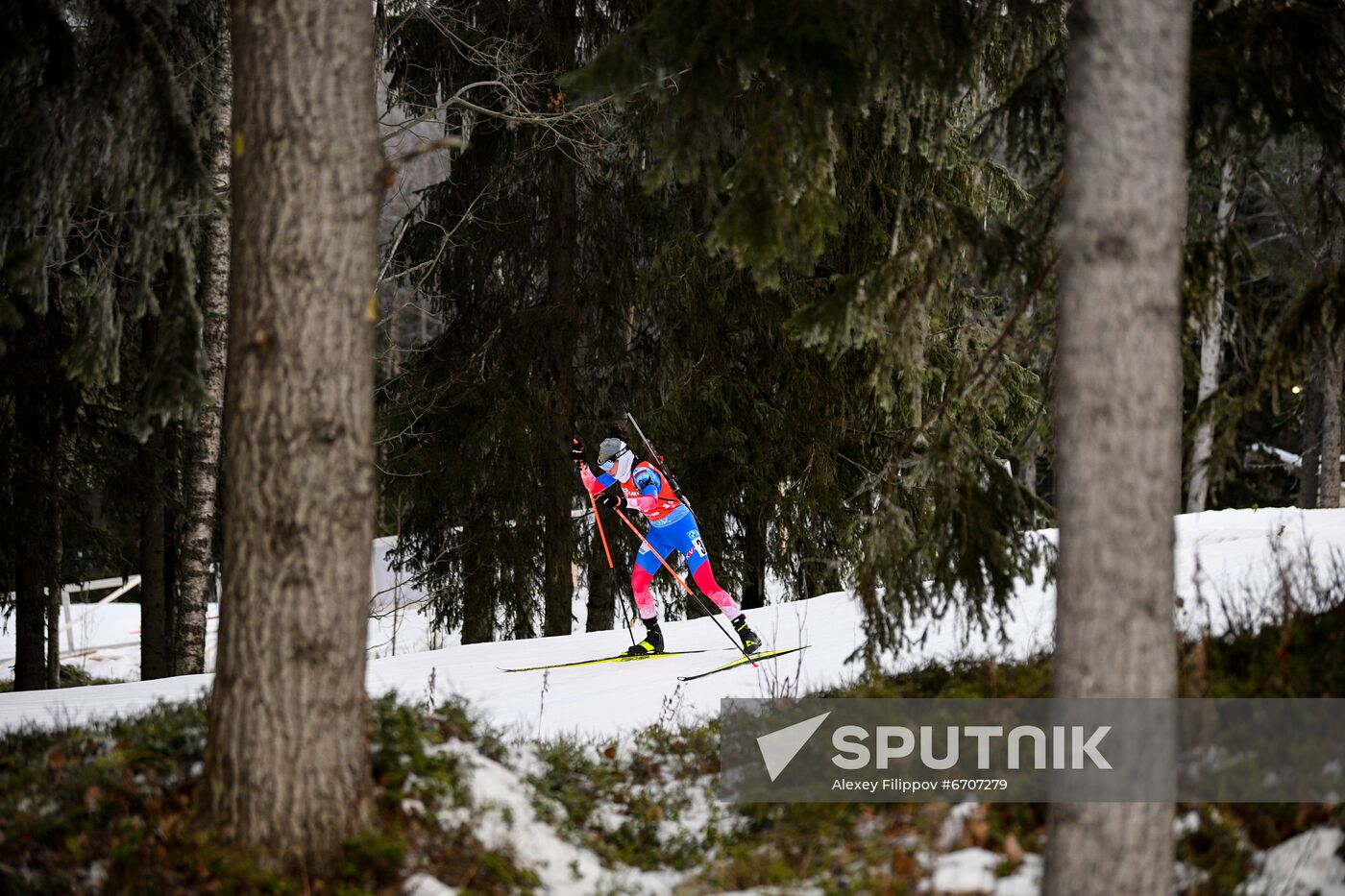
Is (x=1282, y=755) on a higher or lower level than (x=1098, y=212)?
lower

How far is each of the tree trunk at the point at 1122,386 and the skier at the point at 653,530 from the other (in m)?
5.95

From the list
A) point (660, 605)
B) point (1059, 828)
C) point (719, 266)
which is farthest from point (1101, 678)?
point (660, 605)

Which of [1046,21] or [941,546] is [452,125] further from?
[941,546]

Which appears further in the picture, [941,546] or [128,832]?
[941,546]

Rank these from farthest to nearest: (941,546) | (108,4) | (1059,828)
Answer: (941,546) → (108,4) → (1059,828)

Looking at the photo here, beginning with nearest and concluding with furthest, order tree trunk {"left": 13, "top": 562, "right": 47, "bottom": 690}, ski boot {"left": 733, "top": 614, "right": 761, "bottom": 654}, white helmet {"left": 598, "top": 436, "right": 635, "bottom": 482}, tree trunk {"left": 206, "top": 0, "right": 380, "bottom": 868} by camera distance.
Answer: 1. tree trunk {"left": 206, "top": 0, "right": 380, "bottom": 868}
2. ski boot {"left": 733, "top": 614, "right": 761, "bottom": 654}
3. white helmet {"left": 598, "top": 436, "right": 635, "bottom": 482}
4. tree trunk {"left": 13, "top": 562, "right": 47, "bottom": 690}

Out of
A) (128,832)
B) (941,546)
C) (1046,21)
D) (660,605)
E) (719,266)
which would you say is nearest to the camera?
(128,832)

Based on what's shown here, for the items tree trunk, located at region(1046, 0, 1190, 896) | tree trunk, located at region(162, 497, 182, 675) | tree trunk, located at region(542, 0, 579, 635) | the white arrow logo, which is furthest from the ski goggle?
tree trunk, located at region(1046, 0, 1190, 896)

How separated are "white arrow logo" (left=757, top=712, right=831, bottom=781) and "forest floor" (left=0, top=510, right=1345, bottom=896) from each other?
31cm

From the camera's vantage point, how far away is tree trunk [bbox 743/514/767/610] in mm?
13477

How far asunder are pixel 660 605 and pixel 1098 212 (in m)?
14.3

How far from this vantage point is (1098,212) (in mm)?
3820

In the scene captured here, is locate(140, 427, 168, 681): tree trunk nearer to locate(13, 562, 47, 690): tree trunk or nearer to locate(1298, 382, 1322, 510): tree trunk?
locate(13, 562, 47, 690): tree trunk

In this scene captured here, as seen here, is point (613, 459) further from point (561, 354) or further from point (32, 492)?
point (32, 492)
